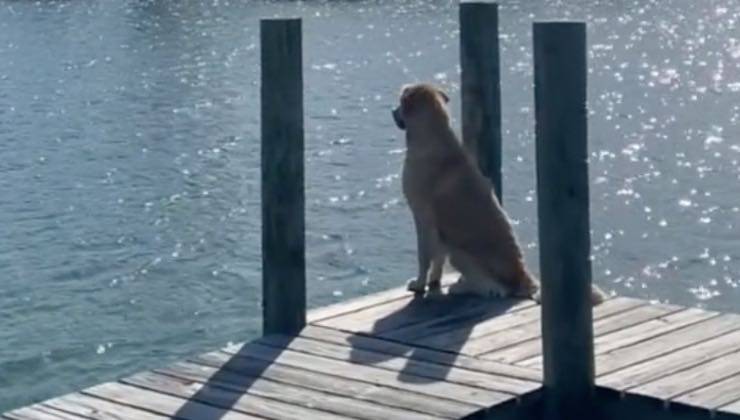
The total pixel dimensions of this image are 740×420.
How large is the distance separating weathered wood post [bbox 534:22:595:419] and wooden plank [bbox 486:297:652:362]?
1.00 feet

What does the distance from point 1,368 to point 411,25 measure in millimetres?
28207

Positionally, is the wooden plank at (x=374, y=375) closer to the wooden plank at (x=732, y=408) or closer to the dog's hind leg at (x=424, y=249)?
the wooden plank at (x=732, y=408)

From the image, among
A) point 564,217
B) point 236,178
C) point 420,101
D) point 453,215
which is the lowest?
point 236,178

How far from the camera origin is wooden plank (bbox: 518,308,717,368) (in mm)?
7997

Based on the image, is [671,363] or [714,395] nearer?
[714,395]

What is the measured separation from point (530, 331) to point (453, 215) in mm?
941

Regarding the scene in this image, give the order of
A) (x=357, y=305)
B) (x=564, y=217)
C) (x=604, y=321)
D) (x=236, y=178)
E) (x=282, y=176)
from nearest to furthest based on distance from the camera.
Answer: (x=564, y=217) < (x=282, y=176) < (x=604, y=321) < (x=357, y=305) < (x=236, y=178)

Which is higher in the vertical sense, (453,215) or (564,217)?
(564,217)

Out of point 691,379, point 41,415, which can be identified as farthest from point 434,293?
point 41,415

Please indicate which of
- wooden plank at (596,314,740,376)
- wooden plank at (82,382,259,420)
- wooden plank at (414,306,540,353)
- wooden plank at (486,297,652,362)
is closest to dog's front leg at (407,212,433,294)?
wooden plank at (414,306,540,353)

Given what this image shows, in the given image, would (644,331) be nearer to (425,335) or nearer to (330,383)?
(425,335)

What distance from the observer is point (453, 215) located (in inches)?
356

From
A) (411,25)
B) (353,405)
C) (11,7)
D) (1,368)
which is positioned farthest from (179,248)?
(11,7)

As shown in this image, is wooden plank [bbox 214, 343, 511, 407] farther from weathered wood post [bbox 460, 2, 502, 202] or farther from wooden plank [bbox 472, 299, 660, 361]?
weathered wood post [bbox 460, 2, 502, 202]
